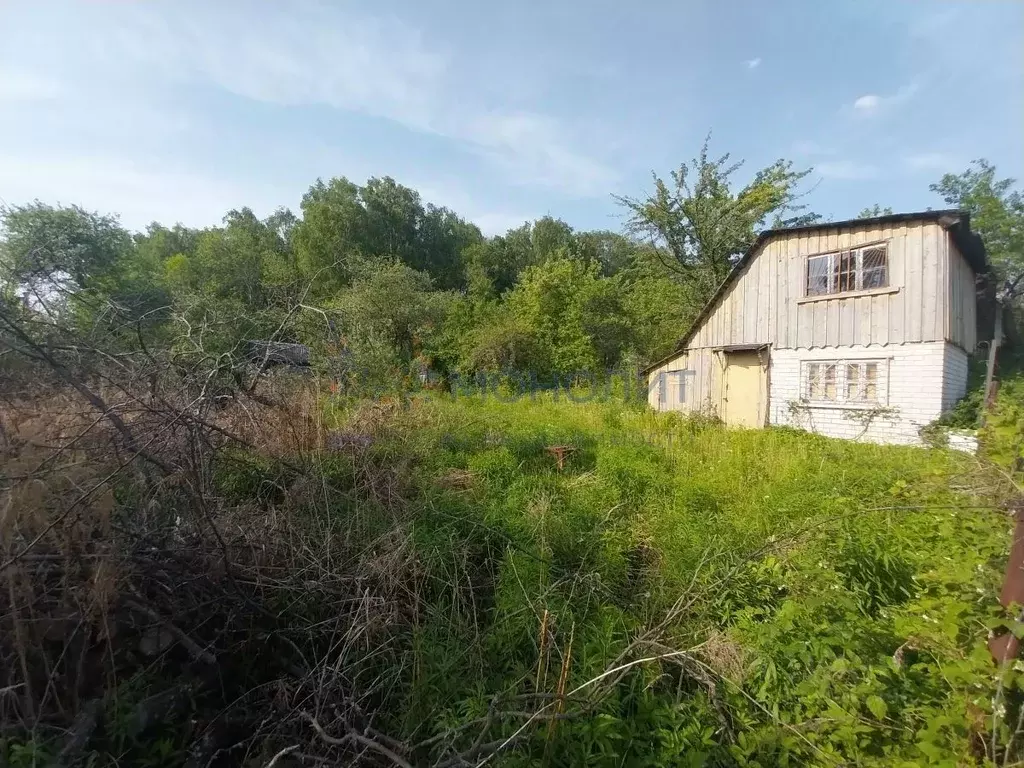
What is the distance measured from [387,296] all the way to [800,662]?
16254mm

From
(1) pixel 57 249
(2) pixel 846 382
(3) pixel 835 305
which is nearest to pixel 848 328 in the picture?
(3) pixel 835 305

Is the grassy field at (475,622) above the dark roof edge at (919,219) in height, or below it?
below

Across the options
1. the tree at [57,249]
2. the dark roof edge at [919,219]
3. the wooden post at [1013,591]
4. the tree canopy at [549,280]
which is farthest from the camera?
the tree canopy at [549,280]

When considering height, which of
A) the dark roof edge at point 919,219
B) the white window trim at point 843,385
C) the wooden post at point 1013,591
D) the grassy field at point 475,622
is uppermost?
the dark roof edge at point 919,219

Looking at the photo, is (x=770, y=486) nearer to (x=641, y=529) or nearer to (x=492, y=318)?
(x=641, y=529)

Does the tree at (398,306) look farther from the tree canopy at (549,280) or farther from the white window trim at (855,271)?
the white window trim at (855,271)

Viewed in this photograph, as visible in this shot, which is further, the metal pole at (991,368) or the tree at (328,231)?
the tree at (328,231)

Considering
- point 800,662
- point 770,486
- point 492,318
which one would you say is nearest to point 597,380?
point 492,318

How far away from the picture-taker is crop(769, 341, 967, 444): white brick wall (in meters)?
7.38

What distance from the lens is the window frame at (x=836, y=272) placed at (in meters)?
7.98

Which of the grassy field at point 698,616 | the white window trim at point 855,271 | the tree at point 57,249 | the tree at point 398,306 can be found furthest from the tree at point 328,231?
the grassy field at point 698,616

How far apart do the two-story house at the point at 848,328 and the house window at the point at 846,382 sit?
2cm

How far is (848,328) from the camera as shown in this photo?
829 centimetres

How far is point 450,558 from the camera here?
10.8ft
